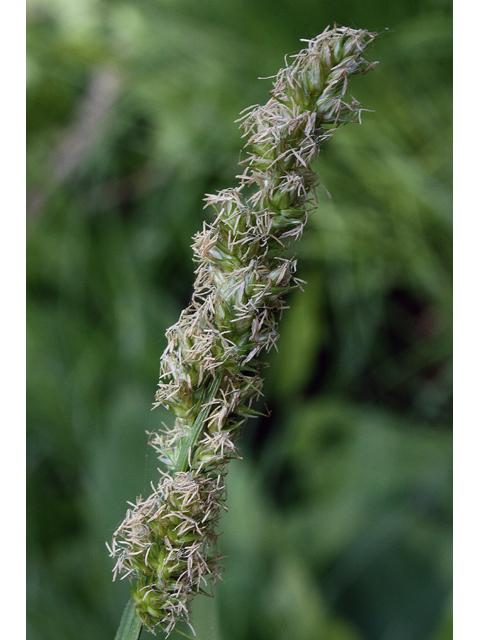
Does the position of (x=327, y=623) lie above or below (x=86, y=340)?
below

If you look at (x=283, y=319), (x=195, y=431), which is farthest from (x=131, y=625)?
(x=283, y=319)

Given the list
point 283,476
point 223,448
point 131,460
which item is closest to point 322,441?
point 283,476

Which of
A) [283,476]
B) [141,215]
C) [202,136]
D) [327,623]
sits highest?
[202,136]

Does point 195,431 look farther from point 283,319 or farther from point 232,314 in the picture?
point 283,319

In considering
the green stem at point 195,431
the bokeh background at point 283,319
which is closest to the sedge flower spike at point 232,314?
the green stem at point 195,431

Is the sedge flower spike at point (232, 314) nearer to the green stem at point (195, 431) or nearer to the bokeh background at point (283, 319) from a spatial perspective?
the green stem at point (195, 431)
